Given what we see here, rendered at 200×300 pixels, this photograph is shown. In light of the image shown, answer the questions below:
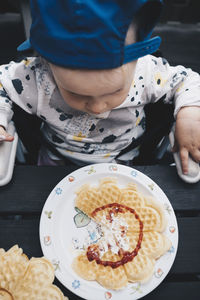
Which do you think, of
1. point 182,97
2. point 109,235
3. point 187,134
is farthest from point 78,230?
point 182,97

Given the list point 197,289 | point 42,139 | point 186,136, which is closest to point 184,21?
point 186,136

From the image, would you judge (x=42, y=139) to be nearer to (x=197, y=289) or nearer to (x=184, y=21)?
(x=197, y=289)

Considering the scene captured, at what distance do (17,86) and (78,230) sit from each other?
0.51 m

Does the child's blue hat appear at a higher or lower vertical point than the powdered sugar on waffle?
higher

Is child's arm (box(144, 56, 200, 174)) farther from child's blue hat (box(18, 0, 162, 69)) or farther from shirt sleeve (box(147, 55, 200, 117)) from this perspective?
child's blue hat (box(18, 0, 162, 69))

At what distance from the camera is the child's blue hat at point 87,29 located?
0.44m

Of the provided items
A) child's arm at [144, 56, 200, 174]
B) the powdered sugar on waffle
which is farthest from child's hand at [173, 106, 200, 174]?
the powdered sugar on waffle

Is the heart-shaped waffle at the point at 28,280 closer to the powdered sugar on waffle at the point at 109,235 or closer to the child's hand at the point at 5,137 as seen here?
the powdered sugar on waffle at the point at 109,235

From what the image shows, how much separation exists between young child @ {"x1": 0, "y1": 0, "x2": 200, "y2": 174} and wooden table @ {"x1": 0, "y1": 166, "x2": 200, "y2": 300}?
0.08 m

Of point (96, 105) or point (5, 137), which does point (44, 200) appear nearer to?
point (5, 137)

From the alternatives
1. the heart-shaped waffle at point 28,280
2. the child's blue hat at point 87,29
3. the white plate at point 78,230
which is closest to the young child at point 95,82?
the child's blue hat at point 87,29

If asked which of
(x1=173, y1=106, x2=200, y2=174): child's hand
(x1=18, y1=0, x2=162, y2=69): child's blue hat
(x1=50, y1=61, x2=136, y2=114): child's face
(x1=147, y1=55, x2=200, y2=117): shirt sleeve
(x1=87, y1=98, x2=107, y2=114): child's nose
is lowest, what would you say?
(x1=173, y1=106, x2=200, y2=174): child's hand

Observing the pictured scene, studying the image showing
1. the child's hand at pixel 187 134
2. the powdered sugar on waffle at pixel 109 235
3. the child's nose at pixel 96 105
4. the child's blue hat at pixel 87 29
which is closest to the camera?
the child's blue hat at pixel 87 29

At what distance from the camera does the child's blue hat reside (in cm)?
44
